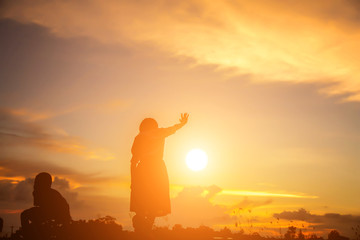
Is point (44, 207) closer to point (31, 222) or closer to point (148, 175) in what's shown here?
point (31, 222)

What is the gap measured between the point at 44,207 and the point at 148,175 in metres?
3.47

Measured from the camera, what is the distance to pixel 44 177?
8.91 metres

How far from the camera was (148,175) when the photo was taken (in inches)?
453

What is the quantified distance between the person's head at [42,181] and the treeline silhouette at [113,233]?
92 cm

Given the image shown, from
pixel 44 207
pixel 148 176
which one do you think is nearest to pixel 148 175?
pixel 148 176

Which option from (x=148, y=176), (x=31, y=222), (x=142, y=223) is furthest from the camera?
(x=148, y=176)

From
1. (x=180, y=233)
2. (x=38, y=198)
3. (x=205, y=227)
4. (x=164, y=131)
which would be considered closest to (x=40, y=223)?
(x=38, y=198)

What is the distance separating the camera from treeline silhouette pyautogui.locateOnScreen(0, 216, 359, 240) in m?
9.12

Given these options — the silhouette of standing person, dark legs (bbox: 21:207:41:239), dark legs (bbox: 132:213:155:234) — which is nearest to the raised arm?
the silhouette of standing person

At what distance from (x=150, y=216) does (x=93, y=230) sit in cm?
217

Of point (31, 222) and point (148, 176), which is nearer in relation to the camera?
point (31, 222)

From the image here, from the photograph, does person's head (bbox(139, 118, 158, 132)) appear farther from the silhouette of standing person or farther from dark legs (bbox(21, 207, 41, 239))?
dark legs (bbox(21, 207, 41, 239))

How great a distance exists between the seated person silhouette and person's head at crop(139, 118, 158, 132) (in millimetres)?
3455

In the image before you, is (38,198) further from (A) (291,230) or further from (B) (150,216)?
(A) (291,230)
